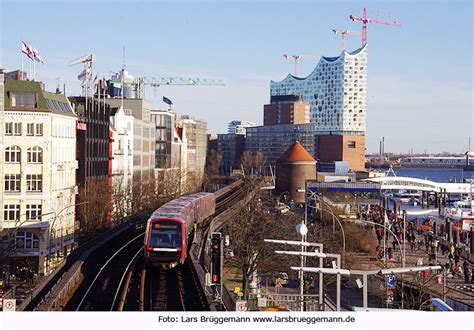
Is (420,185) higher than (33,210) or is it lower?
lower

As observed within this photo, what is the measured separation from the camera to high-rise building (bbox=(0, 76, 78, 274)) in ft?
181

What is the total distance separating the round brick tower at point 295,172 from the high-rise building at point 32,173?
66400mm

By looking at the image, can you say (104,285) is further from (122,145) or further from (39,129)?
(122,145)

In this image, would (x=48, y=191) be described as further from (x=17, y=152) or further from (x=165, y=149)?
(x=165, y=149)

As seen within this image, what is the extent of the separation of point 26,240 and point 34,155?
19.4ft

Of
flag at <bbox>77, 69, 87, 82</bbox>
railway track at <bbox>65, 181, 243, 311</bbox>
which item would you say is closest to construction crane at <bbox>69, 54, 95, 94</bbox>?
flag at <bbox>77, 69, 87, 82</bbox>

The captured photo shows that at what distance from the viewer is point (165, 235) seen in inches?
1511

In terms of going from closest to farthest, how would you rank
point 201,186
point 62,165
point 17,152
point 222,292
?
1. point 222,292
2. point 17,152
3. point 62,165
4. point 201,186

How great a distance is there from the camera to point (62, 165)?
60.3m

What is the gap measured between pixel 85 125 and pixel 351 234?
22798 mm

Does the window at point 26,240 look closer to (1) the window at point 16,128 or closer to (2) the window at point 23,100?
(1) the window at point 16,128

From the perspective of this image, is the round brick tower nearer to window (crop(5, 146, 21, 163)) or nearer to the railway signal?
window (crop(5, 146, 21, 163))

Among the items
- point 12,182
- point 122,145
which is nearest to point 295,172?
point 122,145
